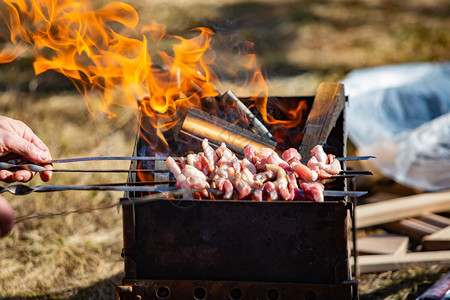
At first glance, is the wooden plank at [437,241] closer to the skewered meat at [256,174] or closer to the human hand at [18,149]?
the skewered meat at [256,174]

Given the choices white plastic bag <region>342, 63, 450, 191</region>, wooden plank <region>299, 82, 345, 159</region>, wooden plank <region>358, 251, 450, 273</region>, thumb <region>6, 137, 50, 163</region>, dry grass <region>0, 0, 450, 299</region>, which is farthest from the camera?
white plastic bag <region>342, 63, 450, 191</region>

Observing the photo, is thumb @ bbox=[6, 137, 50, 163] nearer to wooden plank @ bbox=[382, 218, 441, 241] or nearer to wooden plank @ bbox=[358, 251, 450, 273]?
wooden plank @ bbox=[358, 251, 450, 273]

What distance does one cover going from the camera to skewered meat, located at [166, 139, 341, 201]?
2.28 m

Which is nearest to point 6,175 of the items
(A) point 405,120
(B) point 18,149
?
(B) point 18,149

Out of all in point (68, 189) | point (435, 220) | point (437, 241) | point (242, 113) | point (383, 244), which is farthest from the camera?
point (435, 220)

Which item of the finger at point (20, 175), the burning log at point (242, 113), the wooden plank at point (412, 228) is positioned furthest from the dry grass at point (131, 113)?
the burning log at point (242, 113)

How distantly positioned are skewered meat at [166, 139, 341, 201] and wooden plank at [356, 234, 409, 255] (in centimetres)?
176

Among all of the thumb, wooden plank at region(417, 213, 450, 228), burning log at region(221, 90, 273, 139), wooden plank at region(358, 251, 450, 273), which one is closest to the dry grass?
wooden plank at region(358, 251, 450, 273)

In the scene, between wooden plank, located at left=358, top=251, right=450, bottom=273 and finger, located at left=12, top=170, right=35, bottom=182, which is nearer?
finger, located at left=12, top=170, right=35, bottom=182

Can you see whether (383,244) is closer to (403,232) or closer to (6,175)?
(403,232)

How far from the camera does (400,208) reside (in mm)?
4375

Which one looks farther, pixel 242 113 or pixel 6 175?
pixel 242 113

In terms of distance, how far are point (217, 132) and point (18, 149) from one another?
3.95 ft

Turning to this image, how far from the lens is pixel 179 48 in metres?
3.23
